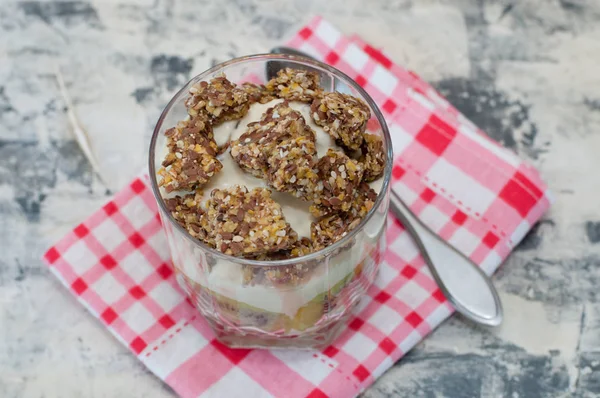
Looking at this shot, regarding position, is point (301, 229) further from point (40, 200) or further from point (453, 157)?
point (40, 200)

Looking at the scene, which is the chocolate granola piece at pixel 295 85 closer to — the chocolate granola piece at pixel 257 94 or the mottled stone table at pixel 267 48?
the chocolate granola piece at pixel 257 94

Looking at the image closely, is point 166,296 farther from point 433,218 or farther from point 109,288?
point 433,218

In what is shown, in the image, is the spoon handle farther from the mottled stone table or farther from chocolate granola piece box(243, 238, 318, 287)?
chocolate granola piece box(243, 238, 318, 287)

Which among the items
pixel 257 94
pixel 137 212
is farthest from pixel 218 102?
pixel 137 212

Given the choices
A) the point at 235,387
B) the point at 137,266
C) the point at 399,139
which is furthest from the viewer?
the point at 399,139

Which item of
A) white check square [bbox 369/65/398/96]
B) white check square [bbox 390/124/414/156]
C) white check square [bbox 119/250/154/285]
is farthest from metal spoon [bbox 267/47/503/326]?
white check square [bbox 119/250/154/285]

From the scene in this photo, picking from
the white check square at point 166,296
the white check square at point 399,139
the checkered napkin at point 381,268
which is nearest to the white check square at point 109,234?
the checkered napkin at point 381,268
